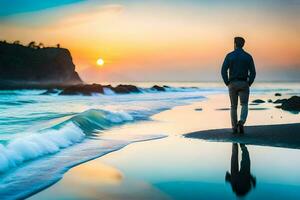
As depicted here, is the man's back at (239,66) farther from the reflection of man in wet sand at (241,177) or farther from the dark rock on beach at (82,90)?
the dark rock on beach at (82,90)

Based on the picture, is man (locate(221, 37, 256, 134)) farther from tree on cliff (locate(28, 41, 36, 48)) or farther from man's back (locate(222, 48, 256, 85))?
tree on cliff (locate(28, 41, 36, 48))

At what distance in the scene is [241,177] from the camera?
527 cm

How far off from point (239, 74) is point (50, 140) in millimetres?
4185

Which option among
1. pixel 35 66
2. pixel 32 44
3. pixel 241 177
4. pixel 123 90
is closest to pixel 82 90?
pixel 123 90

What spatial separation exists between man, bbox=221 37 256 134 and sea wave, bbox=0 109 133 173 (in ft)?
11.5

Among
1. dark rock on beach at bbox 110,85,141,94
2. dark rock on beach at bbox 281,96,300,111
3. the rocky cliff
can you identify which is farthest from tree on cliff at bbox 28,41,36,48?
dark rock on beach at bbox 281,96,300,111

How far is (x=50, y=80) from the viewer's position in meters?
123

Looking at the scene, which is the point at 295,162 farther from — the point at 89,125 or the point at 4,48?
the point at 4,48

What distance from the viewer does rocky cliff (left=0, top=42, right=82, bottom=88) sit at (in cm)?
11662

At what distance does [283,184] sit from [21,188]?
2.96 m

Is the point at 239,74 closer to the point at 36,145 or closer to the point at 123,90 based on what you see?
the point at 36,145

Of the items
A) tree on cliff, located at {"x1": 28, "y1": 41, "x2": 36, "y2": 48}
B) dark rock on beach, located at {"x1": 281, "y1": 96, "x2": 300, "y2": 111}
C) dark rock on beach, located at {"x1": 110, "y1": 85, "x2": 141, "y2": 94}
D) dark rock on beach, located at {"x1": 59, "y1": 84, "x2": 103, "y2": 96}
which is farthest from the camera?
tree on cliff, located at {"x1": 28, "y1": 41, "x2": 36, "y2": 48}

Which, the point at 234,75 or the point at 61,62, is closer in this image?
the point at 234,75

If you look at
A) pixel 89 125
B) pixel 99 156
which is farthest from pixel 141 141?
pixel 89 125
